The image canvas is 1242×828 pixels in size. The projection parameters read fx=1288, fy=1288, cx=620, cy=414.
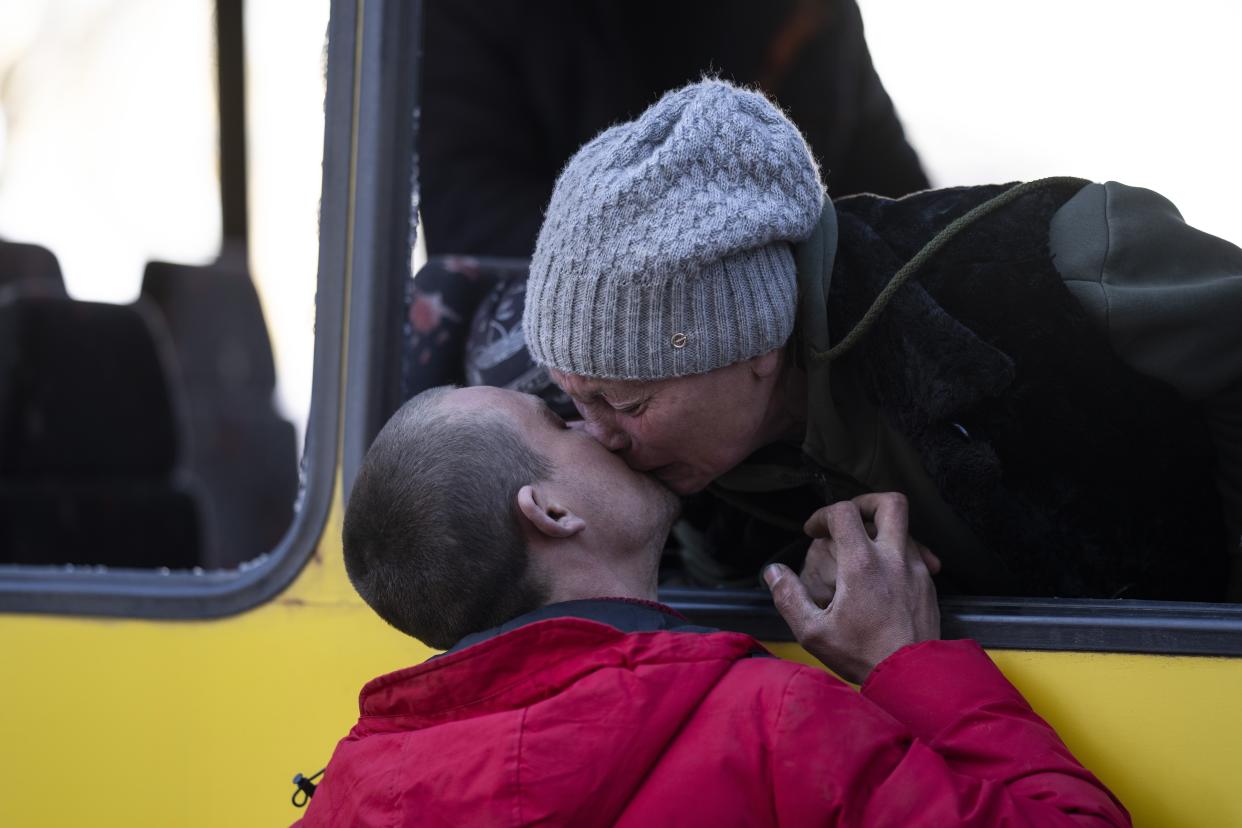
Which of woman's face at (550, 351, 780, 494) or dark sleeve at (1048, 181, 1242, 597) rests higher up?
dark sleeve at (1048, 181, 1242, 597)

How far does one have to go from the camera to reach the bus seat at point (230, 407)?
19.6ft

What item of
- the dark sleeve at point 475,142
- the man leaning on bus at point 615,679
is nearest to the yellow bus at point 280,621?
the man leaning on bus at point 615,679

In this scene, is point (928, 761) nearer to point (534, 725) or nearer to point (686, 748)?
point (686, 748)

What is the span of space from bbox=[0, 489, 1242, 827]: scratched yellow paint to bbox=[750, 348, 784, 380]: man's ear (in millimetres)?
584

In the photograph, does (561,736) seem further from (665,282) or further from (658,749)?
(665,282)

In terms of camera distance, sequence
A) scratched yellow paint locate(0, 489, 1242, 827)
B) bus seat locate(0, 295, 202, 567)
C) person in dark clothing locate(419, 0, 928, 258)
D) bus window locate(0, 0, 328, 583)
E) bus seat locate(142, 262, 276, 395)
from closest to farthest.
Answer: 1. scratched yellow paint locate(0, 489, 1242, 827)
2. person in dark clothing locate(419, 0, 928, 258)
3. bus window locate(0, 0, 328, 583)
4. bus seat locate(0, 295, 202, 567)
5. bus seat locate(142, 262, 276, 395)

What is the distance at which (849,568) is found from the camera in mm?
1454

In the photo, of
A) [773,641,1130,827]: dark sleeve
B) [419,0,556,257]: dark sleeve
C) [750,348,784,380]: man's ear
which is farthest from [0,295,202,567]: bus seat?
[773,641,1130,827]: dark sleeve

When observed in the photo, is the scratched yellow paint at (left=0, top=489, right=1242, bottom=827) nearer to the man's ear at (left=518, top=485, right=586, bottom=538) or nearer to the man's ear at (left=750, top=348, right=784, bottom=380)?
the man's ear at (left=518, top=485, right=586, bottom=538)

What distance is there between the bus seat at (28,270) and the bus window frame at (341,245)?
1986 mm

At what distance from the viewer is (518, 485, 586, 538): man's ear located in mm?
1427

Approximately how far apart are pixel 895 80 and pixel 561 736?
1.47m

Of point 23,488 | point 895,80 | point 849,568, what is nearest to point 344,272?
point 849,568

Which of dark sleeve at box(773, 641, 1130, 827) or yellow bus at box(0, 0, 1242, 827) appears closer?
dark sleeve at box(773, 641, 1130, 827)
